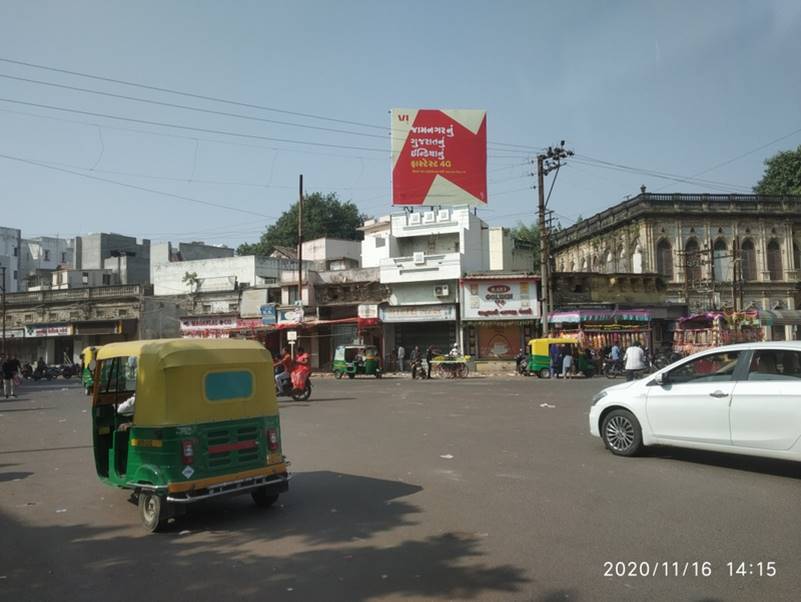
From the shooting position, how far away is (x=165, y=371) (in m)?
5.95

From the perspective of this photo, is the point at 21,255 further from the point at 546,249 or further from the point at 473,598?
the point at 473,598

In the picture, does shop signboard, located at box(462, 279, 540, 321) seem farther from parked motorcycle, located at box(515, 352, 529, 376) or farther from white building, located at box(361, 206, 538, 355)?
parked motorcycle, located at box(515, 352, 529, 376)

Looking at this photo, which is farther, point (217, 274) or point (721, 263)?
point (217, 274)

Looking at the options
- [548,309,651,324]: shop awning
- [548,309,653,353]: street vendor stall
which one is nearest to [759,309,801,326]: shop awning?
[548,309,653,353]: street vendor stall

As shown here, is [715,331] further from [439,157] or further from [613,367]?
[439,157]

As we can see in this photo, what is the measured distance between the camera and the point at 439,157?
117 ft

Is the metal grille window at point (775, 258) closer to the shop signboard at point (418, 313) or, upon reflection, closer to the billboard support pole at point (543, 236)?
the billboard support pole at point (543, 236)

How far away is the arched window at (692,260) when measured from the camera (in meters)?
39.2

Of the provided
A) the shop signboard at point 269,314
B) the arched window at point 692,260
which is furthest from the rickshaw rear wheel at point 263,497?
the arched window at point 692,260

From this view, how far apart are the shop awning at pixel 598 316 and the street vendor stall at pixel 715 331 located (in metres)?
4.74

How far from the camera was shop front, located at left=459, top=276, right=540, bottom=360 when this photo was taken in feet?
118

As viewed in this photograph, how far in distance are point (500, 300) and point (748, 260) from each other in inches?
708

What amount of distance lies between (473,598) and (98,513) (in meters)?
4.54
